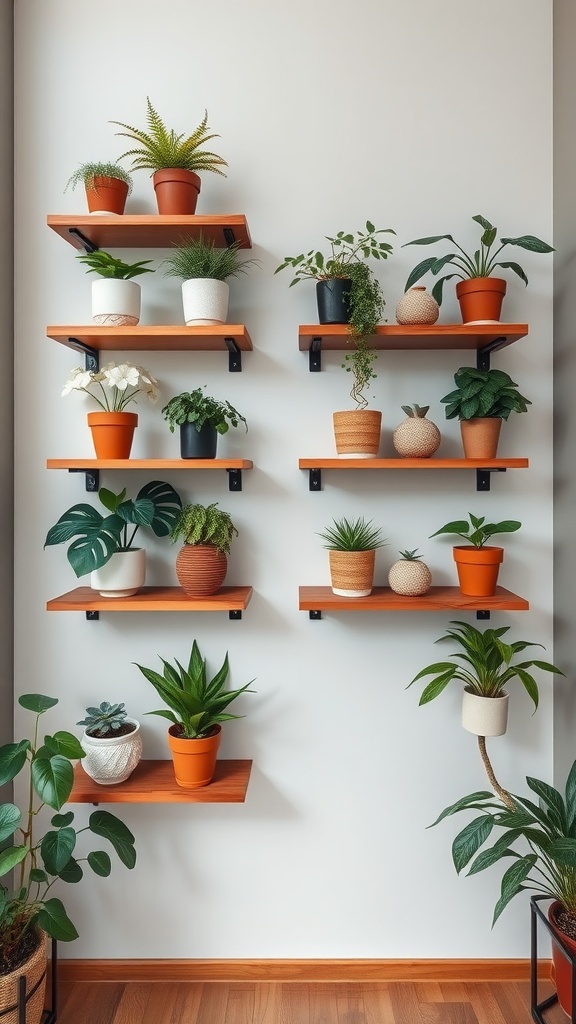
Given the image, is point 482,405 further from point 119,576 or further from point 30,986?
point 30,986

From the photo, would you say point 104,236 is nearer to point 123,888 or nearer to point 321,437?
point 321,437

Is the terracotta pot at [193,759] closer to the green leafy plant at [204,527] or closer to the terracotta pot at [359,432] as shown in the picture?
the green leafy plant at [204,527]

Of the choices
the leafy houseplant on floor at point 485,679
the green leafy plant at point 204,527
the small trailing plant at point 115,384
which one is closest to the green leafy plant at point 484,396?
the leafy houseplant on floor at point 485,679

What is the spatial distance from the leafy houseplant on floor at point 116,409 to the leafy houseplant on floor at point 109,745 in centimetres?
71

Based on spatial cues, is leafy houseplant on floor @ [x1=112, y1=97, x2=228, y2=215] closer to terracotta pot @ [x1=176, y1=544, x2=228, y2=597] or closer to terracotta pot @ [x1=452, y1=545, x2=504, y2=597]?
terracotta pot @ [x1=176, y1=544, x2=228, y2=597]

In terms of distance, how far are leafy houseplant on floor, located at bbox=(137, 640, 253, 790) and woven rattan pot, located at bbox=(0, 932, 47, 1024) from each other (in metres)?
0.50

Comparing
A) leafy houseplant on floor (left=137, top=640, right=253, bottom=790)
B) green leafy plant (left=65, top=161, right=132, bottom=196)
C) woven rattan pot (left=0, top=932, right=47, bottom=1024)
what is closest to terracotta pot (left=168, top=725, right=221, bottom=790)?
leafy houseplant on floor (left=137, top=640, right=253, bottom=790)

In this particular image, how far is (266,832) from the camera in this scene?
6.48ft

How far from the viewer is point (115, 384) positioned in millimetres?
1748

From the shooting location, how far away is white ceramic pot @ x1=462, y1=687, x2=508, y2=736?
5.81ft

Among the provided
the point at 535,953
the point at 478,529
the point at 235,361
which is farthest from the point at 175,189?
the point at 535,953

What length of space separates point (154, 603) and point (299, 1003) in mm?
1191

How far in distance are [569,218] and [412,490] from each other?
0.85 metres

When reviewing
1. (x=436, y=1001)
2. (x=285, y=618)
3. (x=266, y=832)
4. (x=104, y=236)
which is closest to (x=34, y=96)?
(x=104, y=236)
